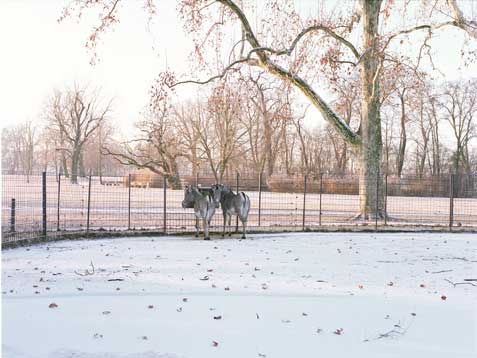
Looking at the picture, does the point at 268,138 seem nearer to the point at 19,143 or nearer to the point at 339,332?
the point at 339,332

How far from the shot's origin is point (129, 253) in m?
10.9

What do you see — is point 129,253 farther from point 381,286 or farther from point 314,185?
point 314,185

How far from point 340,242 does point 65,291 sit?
25.2 ft

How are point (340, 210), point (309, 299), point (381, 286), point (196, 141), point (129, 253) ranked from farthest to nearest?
point (196, 141) → point (340, 210) → point (129, 253) → point (381, 286) → point (309, 299)

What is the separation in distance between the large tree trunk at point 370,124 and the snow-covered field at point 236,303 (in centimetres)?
811

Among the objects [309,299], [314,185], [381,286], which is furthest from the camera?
[314,185]

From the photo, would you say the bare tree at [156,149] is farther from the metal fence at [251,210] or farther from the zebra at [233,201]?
the zebra at [233,201]

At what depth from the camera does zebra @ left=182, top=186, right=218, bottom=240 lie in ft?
44.3

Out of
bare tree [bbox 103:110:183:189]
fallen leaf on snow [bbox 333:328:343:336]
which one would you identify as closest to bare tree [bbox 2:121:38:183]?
bare tree [bbox 103:110:183:189]

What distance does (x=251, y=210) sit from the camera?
955 inches

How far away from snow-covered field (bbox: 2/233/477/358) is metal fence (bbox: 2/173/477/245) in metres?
4.37

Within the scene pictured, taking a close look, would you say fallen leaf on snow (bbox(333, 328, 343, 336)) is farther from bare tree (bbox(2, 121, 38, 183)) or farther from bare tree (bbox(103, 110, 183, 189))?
bare tree (bbox(2, 121, 38, 183))

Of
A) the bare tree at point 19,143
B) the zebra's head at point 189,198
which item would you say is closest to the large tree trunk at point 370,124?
the zebra's head at point 189,198

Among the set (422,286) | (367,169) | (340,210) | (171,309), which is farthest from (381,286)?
(340,210)
